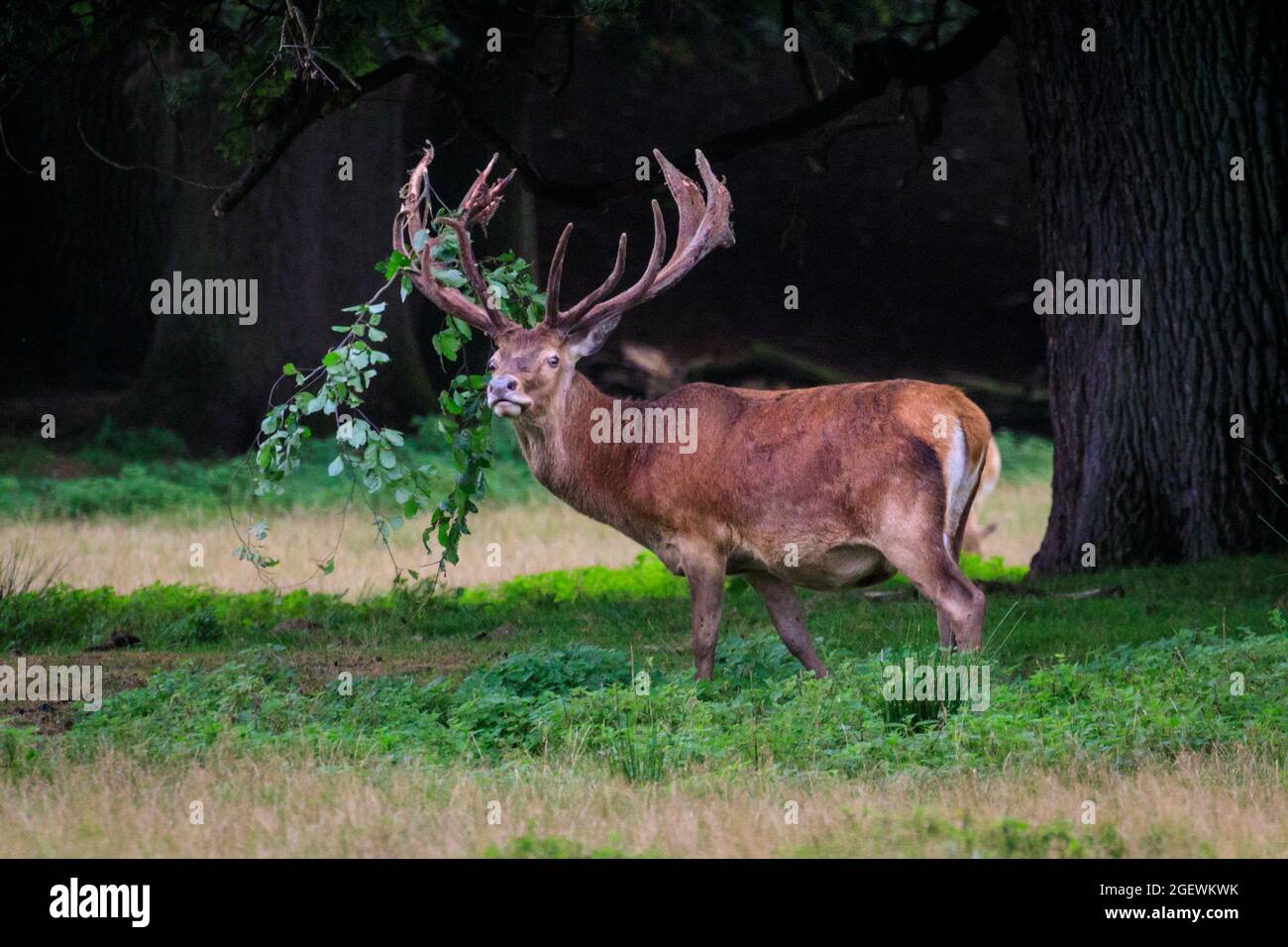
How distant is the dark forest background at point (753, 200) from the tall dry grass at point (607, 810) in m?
4.95

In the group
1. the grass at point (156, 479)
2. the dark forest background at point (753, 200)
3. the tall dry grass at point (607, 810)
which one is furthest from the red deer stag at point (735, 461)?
the grass at point (156, 479)

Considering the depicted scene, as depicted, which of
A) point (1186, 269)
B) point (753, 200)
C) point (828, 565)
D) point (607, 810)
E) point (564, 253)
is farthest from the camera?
point (753, 200)

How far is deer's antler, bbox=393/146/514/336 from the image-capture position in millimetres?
9375

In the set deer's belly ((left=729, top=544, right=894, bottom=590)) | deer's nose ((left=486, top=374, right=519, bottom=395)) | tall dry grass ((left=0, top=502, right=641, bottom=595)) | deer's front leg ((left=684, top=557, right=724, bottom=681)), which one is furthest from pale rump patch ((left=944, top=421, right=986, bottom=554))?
tall dry grass ((left=0, top=502, right=641, bottom=595))

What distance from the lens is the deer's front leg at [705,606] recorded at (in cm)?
918

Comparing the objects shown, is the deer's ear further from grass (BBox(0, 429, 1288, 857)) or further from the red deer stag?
grass (BBox(0, 429, 1288, 857))

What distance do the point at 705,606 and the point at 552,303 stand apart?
164 centimetres

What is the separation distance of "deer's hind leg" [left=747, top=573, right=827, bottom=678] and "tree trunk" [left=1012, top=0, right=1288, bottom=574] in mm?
3752

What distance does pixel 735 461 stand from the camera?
9.30 metres

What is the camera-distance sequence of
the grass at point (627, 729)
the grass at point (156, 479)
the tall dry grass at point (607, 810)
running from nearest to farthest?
1. the tall dry grass at point (607, 810)
2. the grass at point (627, 729)
3. the grass at point (156, 479)

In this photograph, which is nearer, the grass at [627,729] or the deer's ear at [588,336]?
the grass at [627,729]

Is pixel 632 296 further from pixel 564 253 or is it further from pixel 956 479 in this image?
pixel 956 479

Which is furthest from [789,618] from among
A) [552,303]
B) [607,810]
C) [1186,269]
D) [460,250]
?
[1186,269]

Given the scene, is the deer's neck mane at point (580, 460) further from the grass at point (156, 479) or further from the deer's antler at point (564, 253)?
the grass at point (156, 479)
